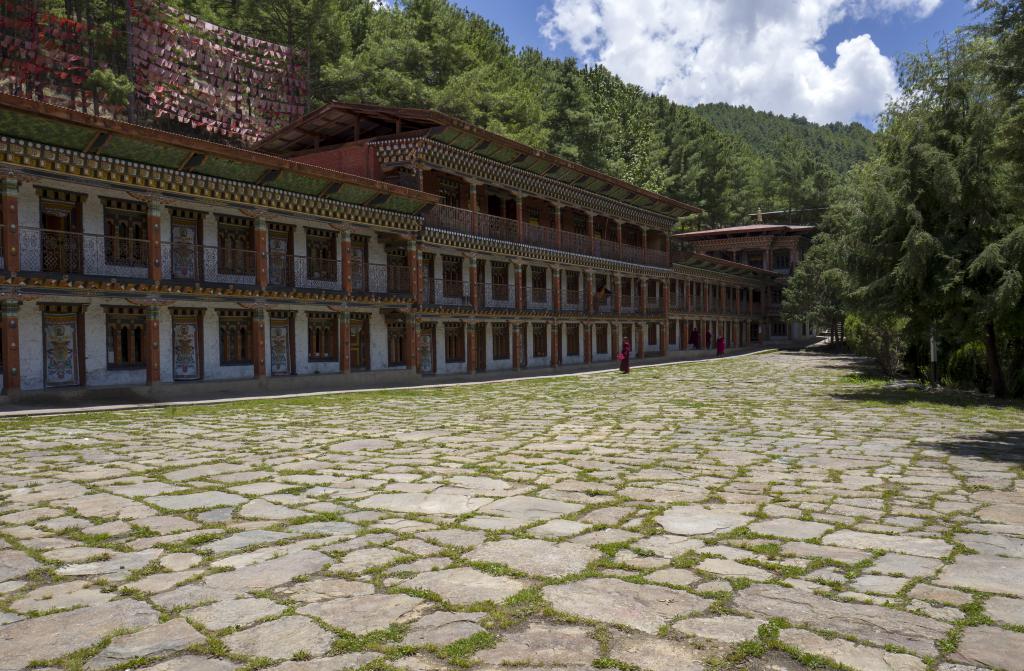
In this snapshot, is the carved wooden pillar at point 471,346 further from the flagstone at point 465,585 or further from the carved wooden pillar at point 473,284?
the flagstone at point 465,585

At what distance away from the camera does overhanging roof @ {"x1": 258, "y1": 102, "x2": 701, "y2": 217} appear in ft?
88.7

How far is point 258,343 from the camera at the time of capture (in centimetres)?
2192

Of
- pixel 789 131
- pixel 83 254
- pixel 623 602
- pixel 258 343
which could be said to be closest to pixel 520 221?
pixel 258 343

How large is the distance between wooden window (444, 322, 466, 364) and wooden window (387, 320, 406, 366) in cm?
244

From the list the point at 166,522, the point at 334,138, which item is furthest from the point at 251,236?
the point at 166,522

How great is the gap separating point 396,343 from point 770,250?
43.3 metres

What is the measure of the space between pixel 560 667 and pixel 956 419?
12656 mm

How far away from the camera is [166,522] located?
19.3 ft

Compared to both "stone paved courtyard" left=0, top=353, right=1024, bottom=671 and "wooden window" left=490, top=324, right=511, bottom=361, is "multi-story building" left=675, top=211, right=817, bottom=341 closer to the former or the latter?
"wooden window" left=490, top=324, right=511, bottom=361

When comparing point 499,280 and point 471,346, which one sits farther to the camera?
point 499,280

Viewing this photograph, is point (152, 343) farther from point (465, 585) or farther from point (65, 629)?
point (465, 585)

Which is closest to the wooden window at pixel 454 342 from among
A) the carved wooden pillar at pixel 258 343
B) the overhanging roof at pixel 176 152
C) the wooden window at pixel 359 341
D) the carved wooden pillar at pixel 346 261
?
the wooden window at pixel 359 341

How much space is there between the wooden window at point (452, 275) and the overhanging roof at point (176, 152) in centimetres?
454

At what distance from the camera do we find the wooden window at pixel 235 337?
2161 centimetres
